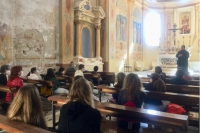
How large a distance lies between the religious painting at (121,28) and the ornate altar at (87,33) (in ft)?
7.22

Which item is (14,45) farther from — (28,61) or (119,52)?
(119,52)

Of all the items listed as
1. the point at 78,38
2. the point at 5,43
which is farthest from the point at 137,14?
the point at 5,43

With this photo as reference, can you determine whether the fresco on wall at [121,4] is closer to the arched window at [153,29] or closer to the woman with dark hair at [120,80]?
the arched window at [153,29]

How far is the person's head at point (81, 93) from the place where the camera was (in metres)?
1.98

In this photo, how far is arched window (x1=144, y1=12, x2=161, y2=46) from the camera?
1956 centimetres

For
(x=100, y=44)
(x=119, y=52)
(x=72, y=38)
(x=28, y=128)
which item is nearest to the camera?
(x=28, y=128)

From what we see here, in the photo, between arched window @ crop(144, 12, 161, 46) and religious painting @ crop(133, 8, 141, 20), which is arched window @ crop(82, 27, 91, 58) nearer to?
religious painting @ crop(133, 8, 141, 20)

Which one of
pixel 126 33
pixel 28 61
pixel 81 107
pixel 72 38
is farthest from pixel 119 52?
pixel 81 107

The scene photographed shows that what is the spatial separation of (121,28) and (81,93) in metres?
13.9

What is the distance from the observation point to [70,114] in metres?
1.82

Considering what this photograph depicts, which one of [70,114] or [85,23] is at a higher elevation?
[85,23]

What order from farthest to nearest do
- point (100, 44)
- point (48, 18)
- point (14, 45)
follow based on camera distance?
point (100, 44), point (48, 18), point (14, 45)

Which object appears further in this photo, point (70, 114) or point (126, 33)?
point (126, 33)

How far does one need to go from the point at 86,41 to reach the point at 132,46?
5.60 meters
